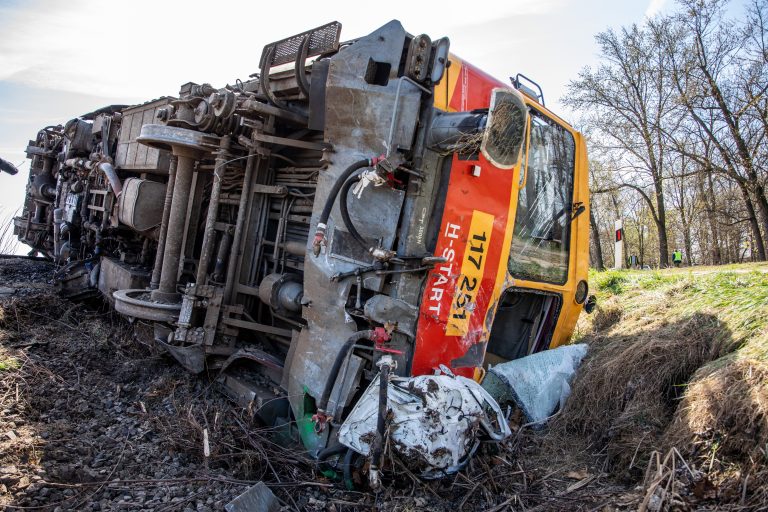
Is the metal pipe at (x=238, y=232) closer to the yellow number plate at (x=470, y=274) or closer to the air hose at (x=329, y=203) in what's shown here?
the air hose at (x=329, y=203)

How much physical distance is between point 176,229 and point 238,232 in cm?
68

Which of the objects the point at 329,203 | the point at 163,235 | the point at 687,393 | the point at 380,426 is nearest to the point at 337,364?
the point at 380,426

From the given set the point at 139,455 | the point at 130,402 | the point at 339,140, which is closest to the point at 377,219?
the point at 339,140

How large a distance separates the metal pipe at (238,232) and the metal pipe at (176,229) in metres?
0.55

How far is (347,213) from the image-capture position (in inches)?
126

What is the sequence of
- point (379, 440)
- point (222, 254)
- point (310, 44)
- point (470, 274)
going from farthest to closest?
1. point (222, 254)
2. point (310, 44)
3. point (470, 274)
4. point (379, 440)

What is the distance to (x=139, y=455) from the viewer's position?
9.55ft

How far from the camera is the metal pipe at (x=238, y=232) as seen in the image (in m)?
4.14

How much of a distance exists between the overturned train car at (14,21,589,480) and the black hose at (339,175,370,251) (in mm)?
12

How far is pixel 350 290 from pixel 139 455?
57.9 inches

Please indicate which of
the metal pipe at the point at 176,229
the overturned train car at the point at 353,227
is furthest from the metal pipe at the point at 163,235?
the metal pipe at the point at 176,229

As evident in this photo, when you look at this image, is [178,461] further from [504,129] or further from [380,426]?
[504,129]

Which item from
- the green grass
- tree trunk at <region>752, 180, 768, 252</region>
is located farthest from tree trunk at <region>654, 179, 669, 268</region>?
the green grass

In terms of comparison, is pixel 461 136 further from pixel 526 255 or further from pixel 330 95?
pixel 526 255
